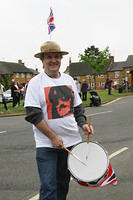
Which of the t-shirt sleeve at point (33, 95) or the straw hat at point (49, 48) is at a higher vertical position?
the straw hat at point (49, 48)

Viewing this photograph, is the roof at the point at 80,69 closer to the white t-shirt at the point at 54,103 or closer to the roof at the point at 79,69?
the roof at the point at 79,69

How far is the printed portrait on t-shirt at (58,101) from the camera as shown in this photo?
2397mm

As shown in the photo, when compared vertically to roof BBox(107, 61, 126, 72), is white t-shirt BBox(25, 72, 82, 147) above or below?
below

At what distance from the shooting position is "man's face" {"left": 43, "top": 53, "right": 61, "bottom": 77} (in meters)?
2.49

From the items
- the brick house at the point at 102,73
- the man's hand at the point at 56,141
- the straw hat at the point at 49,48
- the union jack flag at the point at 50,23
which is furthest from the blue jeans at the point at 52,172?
the brick house at the point at 102,73

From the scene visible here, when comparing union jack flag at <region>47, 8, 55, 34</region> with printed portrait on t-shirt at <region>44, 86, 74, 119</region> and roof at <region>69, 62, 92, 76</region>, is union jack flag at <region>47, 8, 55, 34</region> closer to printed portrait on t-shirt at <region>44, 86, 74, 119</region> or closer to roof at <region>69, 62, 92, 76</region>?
printed portrait on t-shirt at <region>44, 86, 74, 119</region>

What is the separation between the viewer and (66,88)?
2527 mm

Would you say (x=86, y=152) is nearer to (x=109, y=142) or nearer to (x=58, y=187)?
(x=58, y=187)

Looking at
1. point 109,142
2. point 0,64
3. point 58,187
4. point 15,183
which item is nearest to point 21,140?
point 109,142

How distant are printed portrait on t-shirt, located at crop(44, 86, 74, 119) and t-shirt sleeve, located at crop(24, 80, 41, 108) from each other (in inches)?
3.5

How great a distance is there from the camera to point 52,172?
7.78 feet

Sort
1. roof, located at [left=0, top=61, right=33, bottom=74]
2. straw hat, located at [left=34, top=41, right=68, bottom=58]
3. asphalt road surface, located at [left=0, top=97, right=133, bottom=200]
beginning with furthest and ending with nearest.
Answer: roof, located at [left=0, top=61, right=33, bottom=74] → asphalt road surface, located at [left=0, top=97, right=133, bottom=200] → straw hat, located at [left=34, top=41, right=68, bottom=58]

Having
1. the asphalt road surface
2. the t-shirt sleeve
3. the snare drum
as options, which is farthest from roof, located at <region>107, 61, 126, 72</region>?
the t-shirt sleeve

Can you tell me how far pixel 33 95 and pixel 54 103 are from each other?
222 millimetres
